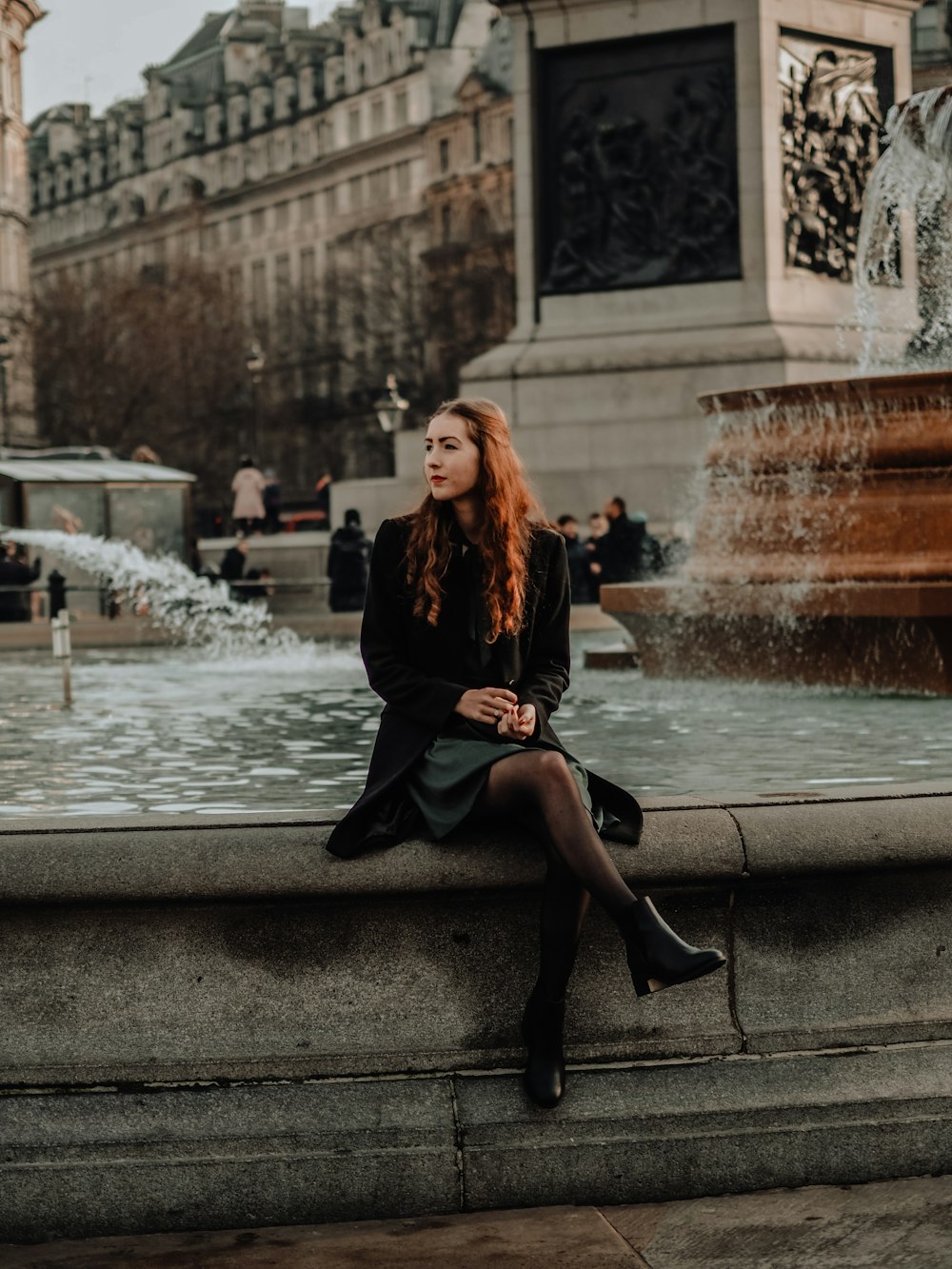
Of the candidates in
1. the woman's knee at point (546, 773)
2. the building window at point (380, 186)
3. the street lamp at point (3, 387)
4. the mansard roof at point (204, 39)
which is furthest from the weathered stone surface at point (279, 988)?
the mansard roof at point (204, 39)

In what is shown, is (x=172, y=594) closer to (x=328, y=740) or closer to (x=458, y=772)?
(x=328, y=740)

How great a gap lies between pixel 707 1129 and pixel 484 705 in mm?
1025

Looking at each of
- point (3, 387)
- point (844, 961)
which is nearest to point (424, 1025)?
point (844, 961)

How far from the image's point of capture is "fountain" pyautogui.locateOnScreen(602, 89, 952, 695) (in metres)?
9.80

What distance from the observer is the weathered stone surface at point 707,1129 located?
176 inches

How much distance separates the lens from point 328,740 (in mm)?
8469

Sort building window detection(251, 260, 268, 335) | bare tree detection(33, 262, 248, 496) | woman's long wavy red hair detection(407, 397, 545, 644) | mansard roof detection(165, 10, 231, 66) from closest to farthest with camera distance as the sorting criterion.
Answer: woman's long wavy red hair detection(407, 397, 545, 644) < bare tree detection(33, 262, 248, 496) < building window detection(251, 260, 268, 335) < mansard roof detection(165, 10, 231, 66)

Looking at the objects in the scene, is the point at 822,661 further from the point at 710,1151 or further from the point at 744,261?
the point at 744,261

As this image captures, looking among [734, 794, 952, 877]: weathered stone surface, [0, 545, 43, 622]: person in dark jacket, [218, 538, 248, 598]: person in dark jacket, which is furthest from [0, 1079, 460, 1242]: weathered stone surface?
[218, 538, 248, 598]: person in dark jacket

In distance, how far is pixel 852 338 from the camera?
21312 millimetres

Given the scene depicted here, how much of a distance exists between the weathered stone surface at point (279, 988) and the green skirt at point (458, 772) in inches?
6.9

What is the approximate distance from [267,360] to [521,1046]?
84.9 metres

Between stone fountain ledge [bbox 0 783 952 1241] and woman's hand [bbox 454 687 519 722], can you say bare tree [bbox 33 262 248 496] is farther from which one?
stone fountain ledge [bbox 0 783 952 1241]

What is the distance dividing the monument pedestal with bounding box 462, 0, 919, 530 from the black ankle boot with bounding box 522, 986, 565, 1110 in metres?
16.7
